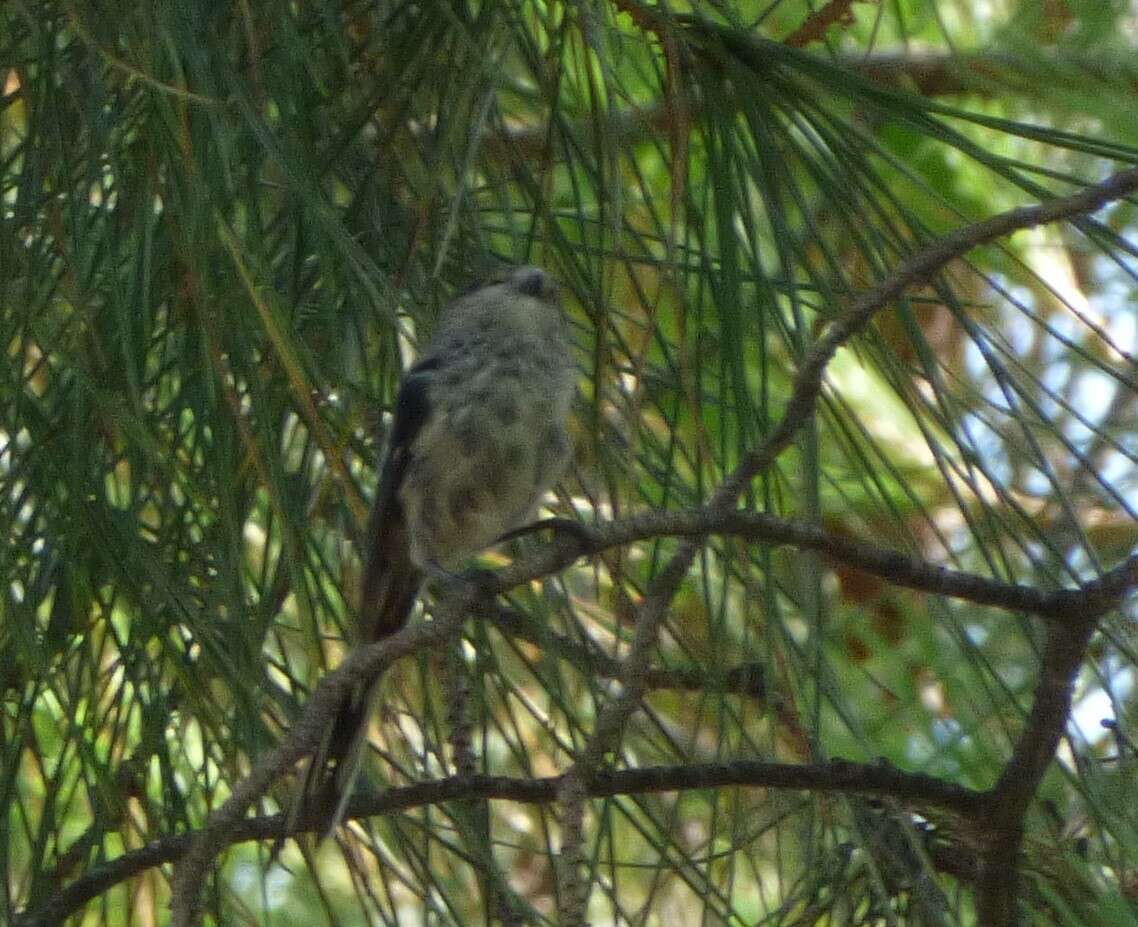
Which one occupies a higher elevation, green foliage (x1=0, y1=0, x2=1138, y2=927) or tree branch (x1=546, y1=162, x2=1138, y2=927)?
green foliage (x1=0, y1=0, x2=1138, y2=927)

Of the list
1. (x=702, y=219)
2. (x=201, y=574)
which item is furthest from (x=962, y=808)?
(x=201, y=574)

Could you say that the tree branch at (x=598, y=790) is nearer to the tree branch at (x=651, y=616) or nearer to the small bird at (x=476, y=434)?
the tree branch at (x=651, y=616)

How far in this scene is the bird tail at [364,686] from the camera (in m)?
1.39

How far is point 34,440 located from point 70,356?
5.5 inches

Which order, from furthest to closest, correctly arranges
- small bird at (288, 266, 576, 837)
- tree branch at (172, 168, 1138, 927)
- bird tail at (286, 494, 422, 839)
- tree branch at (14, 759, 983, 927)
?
small bird at (288, 266, 576, 837)
bird tail at (286, 494, 422, 839)
tree branch at (14, 759, 983, 927)
tree branch at (172, 168, 1138, 927)

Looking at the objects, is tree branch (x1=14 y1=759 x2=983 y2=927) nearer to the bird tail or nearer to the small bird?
the bird tail

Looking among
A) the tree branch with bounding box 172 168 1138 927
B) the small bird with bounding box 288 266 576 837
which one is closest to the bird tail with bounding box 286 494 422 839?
the small bird with bounding box 288 266 576 837

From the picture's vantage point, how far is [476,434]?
171 cm

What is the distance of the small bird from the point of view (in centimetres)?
164

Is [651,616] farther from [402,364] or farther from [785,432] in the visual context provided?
[402,364]

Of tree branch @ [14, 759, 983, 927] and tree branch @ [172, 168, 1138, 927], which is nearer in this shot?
tree branch @ [172, 168, 1138, 927]

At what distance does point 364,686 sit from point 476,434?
0.95 ft

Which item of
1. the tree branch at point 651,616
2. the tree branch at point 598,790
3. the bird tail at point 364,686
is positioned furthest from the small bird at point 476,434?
the tree branch at point 651,616

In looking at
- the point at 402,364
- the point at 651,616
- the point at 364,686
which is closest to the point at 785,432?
the point at 651,616
